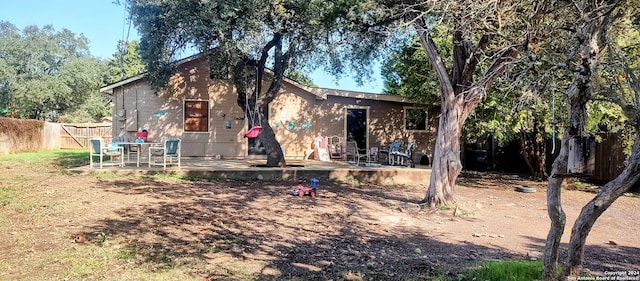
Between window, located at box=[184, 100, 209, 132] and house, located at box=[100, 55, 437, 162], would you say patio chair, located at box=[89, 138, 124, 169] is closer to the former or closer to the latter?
house, located at box=[100, 55, 437, 162]

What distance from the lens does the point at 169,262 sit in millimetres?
3635

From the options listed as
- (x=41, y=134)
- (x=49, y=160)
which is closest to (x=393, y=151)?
(x=49, y=160)

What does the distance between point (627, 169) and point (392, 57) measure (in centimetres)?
970

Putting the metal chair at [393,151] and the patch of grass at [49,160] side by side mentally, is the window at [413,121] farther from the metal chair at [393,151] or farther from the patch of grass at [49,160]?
the patch of grass at [49,160]

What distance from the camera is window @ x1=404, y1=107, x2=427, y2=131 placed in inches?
590

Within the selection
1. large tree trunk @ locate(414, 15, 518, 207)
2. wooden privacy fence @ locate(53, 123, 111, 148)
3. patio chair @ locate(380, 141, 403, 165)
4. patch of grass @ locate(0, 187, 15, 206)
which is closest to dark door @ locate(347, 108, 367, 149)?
patio chair @ locate(380, 141, 403, 165)

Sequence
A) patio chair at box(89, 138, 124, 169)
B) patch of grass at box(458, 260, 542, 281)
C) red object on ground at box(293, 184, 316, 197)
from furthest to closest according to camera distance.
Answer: patio chair at box(89, 138, 124, 169) < red object on ground at box(293, 184, 316, 197) < patch of grass at box(458, 260, 542, 281)

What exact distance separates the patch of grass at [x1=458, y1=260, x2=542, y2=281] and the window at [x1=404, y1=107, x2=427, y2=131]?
38.5ft

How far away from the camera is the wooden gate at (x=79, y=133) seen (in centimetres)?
2191

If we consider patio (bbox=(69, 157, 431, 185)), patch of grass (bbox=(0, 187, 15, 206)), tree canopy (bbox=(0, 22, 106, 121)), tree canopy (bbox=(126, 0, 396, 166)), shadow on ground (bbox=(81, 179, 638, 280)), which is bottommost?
shadow on ground (bbox=(81, 179, 638, 280))

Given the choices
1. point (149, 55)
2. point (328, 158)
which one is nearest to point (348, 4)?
point (149, 55)

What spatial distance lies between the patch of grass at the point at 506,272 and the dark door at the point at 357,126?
1122 cm

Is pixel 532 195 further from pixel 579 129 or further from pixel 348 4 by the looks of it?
pixel 579 129

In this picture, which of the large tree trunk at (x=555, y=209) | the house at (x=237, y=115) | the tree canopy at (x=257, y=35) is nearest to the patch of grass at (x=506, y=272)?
the large tree trunk at (x=555, y=209)
